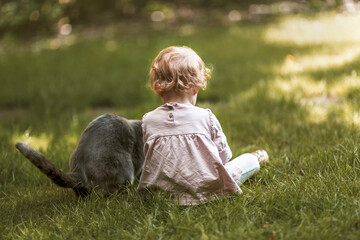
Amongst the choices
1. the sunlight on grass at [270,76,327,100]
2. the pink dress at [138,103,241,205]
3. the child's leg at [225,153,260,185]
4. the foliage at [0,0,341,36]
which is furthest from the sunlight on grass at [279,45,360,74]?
the foliage at [0,0,341,36]

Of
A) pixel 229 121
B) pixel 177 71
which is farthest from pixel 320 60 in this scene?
pixel 177 71

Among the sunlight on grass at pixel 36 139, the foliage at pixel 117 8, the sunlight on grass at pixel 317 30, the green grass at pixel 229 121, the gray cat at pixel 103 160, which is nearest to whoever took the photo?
the green grass at pixel 229 121

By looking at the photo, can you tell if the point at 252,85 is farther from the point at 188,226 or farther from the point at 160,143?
the point at 188,226

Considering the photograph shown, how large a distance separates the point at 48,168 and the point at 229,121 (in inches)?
79.6

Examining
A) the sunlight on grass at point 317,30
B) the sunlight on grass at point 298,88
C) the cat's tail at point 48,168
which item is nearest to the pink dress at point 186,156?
the cat's tail at point 48,168

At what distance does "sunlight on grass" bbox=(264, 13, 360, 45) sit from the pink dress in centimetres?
482

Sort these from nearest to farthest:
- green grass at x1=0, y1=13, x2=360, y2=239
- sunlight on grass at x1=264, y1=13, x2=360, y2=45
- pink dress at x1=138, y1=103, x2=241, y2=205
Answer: green grass at x1=0, y1=13, x2=360, y2=239
pink dress at x1=138, y1=103, x2=241, y2=205
sunlight on grass at x1=264, y1=13, x2=360, y2=45

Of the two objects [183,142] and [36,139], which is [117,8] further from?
[183,142]

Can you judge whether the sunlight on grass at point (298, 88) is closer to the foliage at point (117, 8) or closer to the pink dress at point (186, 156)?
the pink dress at point (186, 156)

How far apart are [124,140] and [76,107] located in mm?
2570

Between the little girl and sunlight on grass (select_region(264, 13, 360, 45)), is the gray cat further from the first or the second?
sunlight on grass (select_region(264, 13, 360, 45))

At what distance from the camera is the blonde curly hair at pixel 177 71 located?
234cm

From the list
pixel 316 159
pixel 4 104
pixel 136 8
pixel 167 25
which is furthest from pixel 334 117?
pixel 136 8

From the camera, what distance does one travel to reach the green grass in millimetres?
2084
